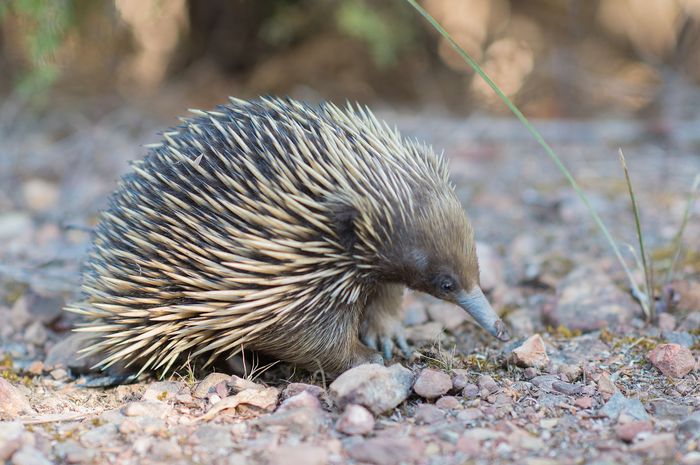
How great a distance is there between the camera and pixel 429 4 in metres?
7.64

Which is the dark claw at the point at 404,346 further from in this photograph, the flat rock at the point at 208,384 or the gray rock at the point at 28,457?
the gray rock at the point at 28,457

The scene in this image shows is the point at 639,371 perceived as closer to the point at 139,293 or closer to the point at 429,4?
the point at 139,293

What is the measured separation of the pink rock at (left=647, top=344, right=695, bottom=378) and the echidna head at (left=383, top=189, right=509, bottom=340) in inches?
24.6

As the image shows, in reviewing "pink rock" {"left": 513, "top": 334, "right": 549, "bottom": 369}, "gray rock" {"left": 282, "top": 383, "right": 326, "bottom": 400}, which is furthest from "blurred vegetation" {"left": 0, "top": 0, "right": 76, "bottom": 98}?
"pink rock" {"left": 513, "top": 334, "right": 549, "bottom": 369}

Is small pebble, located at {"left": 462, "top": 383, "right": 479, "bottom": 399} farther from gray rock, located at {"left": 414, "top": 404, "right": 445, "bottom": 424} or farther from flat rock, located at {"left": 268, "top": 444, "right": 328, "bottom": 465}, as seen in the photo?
flat rock, located at {"left": 268, "top": 444, "right": 328, "bottom": 465}

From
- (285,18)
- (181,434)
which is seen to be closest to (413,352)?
(181,434)

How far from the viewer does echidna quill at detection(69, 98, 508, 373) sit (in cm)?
273

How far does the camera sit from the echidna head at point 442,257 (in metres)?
2.70

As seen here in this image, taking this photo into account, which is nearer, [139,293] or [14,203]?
[139,293]

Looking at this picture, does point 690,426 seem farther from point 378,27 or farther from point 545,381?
point 378,27

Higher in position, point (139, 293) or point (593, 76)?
point (593, 76)

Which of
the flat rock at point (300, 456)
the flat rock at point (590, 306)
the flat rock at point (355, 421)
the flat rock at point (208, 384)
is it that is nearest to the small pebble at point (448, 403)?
the flat rock at point (355, 421)

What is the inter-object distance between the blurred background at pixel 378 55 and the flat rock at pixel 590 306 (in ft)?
11.9

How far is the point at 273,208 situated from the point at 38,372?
1.39 metres
